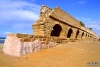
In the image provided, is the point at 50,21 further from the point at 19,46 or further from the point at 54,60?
the point at 54,60

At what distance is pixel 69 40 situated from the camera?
1324 centimetres

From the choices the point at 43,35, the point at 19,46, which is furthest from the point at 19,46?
the point at 43,35

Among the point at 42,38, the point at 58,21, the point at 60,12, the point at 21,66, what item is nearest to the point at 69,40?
the point at 58,21

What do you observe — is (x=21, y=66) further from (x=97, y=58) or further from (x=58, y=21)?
(x=58, y=21)

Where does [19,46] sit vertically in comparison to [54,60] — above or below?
above

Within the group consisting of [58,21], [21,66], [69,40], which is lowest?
[21,66]

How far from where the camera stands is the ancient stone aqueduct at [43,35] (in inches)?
325

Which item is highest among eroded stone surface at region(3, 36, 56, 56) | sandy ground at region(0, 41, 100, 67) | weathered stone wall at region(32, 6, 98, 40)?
weathered stone wall at region(32, 6, 98, 40)

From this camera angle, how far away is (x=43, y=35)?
10984 mm

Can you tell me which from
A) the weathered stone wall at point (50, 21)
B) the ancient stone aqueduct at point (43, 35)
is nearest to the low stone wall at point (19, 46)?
the ancient stone aqueduct at point (43, 35)

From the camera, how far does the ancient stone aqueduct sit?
27.1ft

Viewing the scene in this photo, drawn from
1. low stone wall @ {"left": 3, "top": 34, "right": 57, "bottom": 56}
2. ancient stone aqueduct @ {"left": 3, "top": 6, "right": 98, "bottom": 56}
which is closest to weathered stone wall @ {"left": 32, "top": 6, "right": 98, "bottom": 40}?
ancient stone aqueduct @ {"left": 3, "top": 6, "right": 98, "bottom": 56}

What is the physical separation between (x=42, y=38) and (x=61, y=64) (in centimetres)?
346

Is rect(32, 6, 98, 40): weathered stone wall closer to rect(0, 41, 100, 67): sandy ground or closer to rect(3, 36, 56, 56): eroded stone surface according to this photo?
rect(3, 36, 56, 56): eroded stone surface
